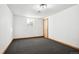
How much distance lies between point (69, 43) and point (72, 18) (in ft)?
4.10

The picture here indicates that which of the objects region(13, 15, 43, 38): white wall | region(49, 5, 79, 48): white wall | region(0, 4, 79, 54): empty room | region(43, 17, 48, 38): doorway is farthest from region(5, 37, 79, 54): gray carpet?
region(43, 17, 48, 38): doorway

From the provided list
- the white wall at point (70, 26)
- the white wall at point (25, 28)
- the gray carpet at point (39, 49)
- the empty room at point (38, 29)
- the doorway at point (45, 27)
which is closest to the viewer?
the gray carpet at point (39, 49)

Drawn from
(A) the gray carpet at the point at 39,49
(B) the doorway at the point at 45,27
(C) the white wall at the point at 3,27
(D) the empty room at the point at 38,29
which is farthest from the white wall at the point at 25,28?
(C) the white wall at the point at 3,27

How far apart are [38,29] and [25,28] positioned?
4.63 ft

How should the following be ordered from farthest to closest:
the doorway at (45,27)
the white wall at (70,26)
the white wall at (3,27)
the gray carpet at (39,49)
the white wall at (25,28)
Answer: the doorway at (45,27) < the white wall at (25,28) < the white wall at (70,26) < the gray carpet at (39,49) < the white wall at (3,27)

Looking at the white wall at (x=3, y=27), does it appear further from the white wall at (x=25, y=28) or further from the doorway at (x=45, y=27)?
the doorway at (x=45, y=27)

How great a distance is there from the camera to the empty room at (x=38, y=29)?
3.39 m

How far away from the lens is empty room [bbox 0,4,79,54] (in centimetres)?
339

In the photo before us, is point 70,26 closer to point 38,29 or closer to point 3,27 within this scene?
point 3,27

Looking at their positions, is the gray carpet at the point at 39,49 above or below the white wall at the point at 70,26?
below

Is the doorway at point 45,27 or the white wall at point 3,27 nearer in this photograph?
the white wall at point 3,27
